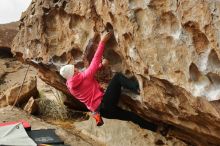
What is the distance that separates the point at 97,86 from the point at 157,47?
70.5 inches

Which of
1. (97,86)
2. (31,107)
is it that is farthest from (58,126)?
(97,86)

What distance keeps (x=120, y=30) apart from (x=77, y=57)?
5.64ft

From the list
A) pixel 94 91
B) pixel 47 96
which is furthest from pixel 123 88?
pixel 47 96

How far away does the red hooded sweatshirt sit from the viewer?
6.98 m

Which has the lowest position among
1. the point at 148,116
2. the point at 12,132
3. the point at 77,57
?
the point at 12,132

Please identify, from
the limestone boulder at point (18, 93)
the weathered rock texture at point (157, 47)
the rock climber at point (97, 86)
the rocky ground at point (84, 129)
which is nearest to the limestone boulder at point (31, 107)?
the rocky ground at point (84, 129)

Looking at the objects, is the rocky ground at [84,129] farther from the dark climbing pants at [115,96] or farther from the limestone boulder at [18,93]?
the dark climbing pants at [115,96]

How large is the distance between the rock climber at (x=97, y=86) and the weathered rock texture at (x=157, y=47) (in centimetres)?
21

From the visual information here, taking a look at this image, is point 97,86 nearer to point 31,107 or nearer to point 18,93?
point 31,107

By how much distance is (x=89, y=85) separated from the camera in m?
7.22

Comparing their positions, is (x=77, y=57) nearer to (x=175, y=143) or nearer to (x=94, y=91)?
(x=94, y=91)

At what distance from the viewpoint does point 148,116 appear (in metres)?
7.57

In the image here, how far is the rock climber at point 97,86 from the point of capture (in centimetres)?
697

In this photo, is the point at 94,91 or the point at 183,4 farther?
the point at 94,91
